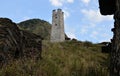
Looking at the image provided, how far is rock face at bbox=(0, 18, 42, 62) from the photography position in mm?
Result: 9195

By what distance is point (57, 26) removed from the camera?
51375 millimetres

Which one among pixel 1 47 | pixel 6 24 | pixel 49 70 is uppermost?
pixel 6 24

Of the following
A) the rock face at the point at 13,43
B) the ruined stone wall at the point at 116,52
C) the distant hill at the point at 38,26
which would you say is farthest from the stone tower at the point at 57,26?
the ruined stone wall at the point at 116,52

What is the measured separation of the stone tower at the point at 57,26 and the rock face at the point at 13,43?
37758 millimetres

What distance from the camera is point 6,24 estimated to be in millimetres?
10258

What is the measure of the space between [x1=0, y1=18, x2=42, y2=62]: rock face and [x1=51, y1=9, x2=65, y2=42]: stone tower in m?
37.8

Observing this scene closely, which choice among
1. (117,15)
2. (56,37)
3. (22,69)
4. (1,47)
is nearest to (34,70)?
(22,69)

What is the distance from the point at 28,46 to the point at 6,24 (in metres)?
1.28

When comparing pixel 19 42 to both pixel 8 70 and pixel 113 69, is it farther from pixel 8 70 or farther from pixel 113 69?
pixel 113 69

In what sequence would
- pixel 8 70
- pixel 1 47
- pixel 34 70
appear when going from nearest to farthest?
1. pixel 8 70
2. pixel 34 70
3. pixel 1 47

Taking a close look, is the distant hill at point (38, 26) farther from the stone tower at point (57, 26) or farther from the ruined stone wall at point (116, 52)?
the ruined stone wall at point (116, 52)

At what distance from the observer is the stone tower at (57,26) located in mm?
49928

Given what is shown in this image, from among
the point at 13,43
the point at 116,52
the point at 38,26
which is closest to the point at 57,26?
the point at 38,26

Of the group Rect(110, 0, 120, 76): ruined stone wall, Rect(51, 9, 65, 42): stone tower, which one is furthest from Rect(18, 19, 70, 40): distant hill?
Rect(110, 0, 120, 76): ruined stone wall
